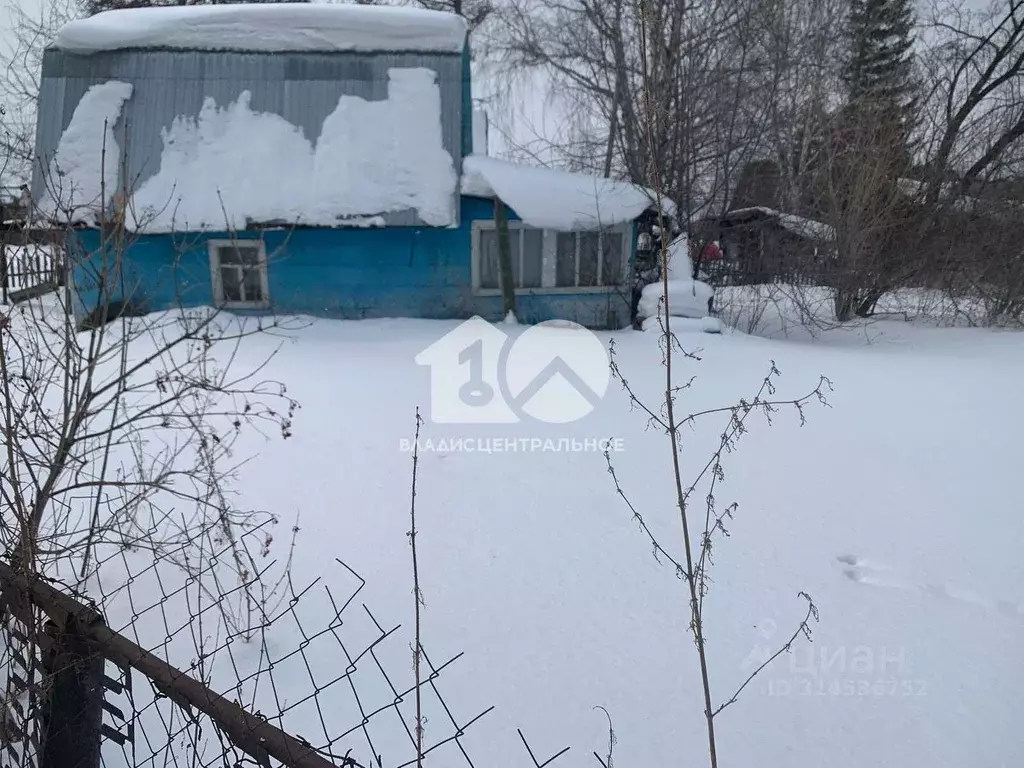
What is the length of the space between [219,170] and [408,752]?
870cm

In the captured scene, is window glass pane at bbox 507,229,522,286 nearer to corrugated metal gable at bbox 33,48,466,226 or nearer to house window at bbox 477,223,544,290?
house window at bbox 477,223,544,290

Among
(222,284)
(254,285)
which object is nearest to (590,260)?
(254,285)

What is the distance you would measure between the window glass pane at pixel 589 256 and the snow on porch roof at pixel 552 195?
0.39 meters

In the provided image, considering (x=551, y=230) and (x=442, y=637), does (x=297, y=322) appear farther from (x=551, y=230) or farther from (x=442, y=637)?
(x=442, y=637)

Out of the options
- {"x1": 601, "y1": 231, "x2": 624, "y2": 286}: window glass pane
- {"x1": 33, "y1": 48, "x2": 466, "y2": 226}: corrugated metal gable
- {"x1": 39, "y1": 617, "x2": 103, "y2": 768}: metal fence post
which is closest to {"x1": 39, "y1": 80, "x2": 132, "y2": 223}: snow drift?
{"x1": 33, "y1": 48, "x2": 466, "y2": 226}: corrugated metal gable

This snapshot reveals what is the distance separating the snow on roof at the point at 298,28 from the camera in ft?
31.1

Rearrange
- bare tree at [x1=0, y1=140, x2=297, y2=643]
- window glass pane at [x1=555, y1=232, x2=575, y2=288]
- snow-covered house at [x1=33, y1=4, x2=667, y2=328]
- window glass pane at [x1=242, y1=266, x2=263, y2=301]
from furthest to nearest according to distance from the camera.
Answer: window glass pane at [x1=555, y1=232, x2=575, y2=288] < window glass pane at [x1=242, y1=266, x2=263, y2=301] < snow-covered house at [x1=33, y1=4, x2=667, y2=328] < bare tree at [x1=0, y1=140, x2=297, y2=643]

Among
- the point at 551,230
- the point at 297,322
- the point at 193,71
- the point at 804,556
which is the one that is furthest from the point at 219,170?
the point at 804,556

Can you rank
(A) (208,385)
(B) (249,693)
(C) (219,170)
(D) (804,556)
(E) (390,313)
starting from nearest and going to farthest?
(A) (208,385) → (B) (249,693) → (D) (804,556) → (C) (219,170) → (E) (390,313)

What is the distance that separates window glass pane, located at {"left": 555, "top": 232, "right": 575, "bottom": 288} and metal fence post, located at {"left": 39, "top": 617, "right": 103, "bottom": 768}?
8770 millimetres

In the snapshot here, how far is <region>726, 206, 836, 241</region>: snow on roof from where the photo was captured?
11341 millimetres

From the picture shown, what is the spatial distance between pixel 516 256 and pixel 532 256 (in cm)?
23

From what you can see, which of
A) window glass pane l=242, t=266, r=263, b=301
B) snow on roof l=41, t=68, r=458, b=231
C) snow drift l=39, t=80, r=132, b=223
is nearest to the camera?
snow drift l=39, t=80, r=132, b=223

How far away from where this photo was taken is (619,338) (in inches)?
338
